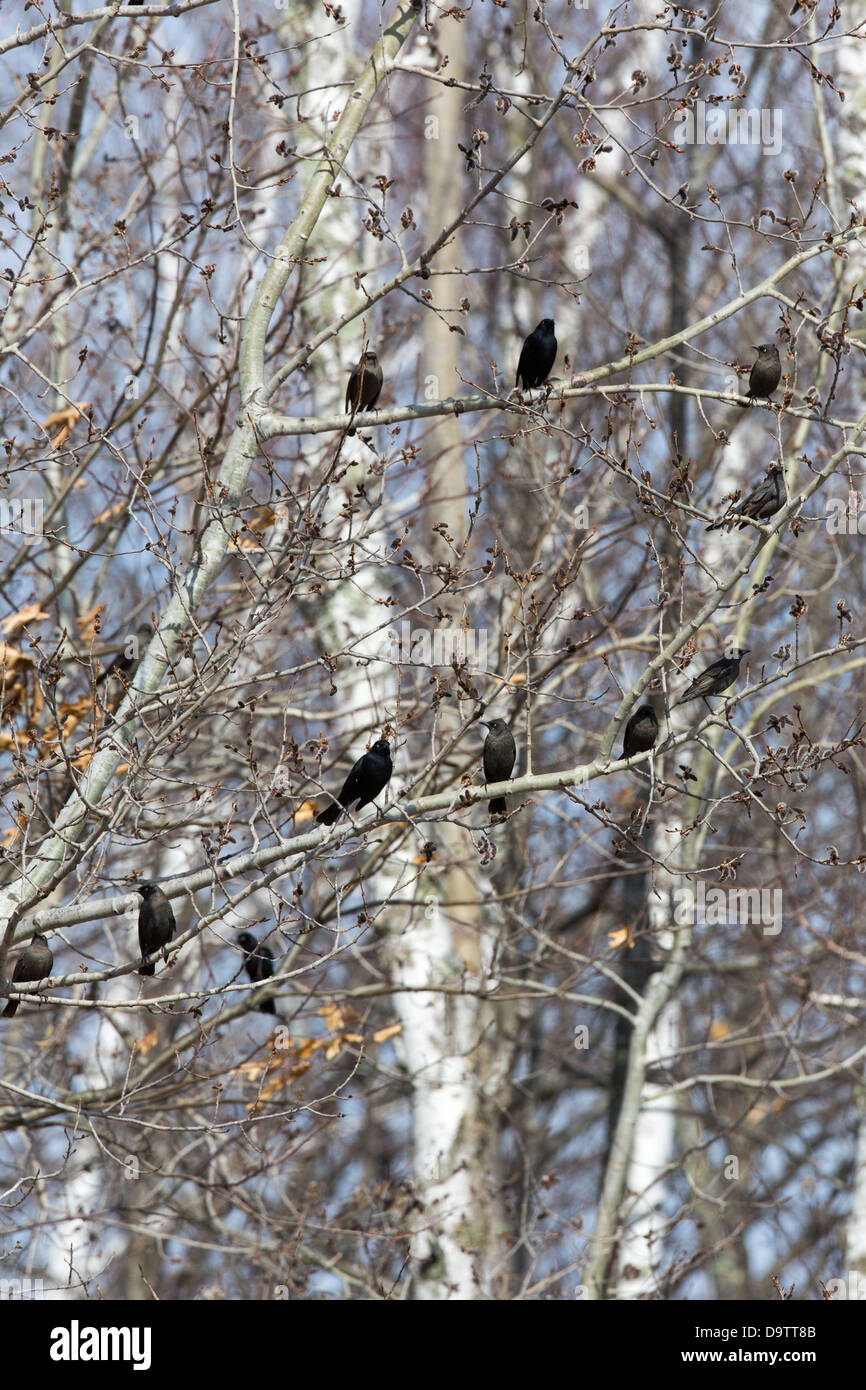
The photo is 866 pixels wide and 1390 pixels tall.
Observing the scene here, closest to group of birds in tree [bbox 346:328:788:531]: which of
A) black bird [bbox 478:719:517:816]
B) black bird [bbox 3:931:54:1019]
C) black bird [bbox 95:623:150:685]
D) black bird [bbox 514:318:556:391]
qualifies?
black bird [bbox 514:318:556:391]

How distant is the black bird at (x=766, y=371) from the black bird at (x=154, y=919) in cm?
276

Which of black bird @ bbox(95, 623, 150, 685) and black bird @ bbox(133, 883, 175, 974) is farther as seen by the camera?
black bird @ bbox(95, 623, 150, 685)

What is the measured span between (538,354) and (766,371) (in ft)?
3.07

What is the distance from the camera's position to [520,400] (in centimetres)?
493

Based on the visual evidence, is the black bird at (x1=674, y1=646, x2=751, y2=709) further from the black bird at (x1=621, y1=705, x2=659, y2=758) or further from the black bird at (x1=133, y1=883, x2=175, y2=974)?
the black bird at (x1=133, y1=883, x2=175, y2=974)

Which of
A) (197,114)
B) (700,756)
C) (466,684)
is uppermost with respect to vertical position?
(197,114)

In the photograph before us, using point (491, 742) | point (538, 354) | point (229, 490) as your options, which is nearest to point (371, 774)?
point (491, 742)

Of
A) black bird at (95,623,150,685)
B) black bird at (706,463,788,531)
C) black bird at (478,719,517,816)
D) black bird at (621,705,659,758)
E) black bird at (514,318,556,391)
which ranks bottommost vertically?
black bird at (478,719,517,816)

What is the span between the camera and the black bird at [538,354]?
575 centimetres

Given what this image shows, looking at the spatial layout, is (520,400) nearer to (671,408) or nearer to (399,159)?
(671,408)

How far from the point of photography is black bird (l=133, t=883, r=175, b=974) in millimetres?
4602

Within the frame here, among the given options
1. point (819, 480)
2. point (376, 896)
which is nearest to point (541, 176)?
point (376, 896)

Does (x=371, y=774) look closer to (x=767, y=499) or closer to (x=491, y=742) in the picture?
(x=491, y=742)
